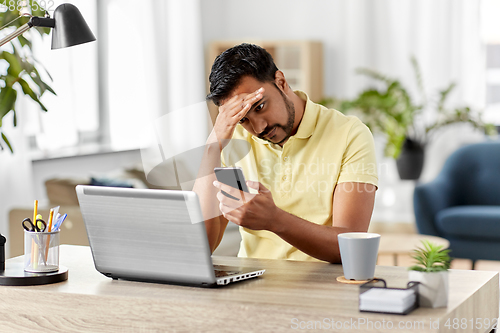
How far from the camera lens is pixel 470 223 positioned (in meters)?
3.74

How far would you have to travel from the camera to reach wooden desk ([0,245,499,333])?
0.96 meters

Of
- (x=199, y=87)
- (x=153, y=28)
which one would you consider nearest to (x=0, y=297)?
(x=153, y=28)

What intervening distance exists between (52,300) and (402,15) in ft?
15.7

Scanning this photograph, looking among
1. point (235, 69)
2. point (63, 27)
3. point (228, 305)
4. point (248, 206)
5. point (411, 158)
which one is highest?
point (63, 27)

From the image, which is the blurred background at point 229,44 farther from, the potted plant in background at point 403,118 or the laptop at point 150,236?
the laptop at point 150,236

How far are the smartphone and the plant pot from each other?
→ 3880 millimetres

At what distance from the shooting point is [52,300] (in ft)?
3.75

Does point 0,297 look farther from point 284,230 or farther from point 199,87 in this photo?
point 199,87

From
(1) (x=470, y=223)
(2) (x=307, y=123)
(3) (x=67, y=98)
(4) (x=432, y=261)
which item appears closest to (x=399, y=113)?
(1) (x=470, y=223)

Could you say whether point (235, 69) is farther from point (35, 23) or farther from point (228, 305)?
point (228, 305)

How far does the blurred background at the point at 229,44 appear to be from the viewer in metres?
4.09

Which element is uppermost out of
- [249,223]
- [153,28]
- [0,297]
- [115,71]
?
[153,28]

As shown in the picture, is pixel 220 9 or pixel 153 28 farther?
pixel 220 9

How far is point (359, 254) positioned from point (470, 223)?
9.35ft
